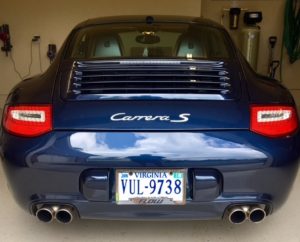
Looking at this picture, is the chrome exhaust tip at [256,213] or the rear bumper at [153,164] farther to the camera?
the chrome exhaust tip at [256,213]

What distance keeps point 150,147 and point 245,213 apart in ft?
1.85

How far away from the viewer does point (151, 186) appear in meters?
1.67

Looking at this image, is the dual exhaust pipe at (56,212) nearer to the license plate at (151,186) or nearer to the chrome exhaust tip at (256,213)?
the license plate at (151,186)

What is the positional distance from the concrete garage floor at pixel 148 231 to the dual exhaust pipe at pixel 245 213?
390mm

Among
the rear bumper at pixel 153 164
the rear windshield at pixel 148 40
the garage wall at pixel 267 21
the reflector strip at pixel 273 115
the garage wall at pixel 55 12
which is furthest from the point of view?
the garage wall at pixel 267 21

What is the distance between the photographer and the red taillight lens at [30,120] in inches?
67.4

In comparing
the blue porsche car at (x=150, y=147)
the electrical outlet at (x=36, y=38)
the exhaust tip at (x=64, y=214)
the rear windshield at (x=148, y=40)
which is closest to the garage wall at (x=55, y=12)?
the electrical outlet at (x=36, y=38)

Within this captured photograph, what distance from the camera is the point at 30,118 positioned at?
1.75 m

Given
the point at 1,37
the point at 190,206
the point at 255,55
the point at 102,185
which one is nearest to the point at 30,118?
the point at 102,185

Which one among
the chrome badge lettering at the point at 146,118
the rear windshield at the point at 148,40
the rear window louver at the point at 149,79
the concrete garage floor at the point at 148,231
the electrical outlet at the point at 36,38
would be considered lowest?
the concrete garage floor at the point at 148,231

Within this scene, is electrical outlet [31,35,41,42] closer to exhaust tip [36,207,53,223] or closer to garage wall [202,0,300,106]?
garage wall [202,0,300,106]

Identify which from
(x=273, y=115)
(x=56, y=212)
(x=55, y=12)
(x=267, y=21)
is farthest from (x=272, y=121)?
(x=267, y=21)

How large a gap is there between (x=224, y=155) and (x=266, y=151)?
0.20 meters

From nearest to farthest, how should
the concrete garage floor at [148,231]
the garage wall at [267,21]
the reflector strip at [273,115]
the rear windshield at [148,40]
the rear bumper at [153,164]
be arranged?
the rear bumper at [153,164] → the reflector strip at [273,115] → the concrete garage floor at [148,231] → the rear windshield at [148,40] → the garage wall at [267,21]
